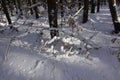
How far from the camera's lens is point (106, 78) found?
7094 mm

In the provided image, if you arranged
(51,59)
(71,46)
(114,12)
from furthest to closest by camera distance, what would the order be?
(114,12)
(71,46)
(51,59)

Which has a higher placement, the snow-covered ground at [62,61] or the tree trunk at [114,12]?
the tree trunk at [114,12]

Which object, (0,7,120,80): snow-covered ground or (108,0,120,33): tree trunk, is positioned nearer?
(0,7,120,80): snow-covered ground

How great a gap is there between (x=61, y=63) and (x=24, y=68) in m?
1.25

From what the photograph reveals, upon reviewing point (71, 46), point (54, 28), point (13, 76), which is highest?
point (54, 28)

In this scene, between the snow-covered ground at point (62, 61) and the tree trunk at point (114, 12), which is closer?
the snow-covered ground at point (62, 61)

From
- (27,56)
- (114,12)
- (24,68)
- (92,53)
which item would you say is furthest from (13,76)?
(114,12)

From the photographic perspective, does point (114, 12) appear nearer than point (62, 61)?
No

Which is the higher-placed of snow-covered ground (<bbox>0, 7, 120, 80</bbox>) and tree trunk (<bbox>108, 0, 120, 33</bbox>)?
tree trunk (<bbox>108, 0, 120, 33</bbox>)

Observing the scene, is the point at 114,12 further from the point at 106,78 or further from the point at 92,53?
the point at 106,78

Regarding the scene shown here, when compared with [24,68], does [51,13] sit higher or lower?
higher

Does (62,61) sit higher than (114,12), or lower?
lower

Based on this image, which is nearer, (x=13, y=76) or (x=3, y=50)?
(x=13, y=76)

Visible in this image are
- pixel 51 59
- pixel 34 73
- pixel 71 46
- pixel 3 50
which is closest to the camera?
pixel 34 73
